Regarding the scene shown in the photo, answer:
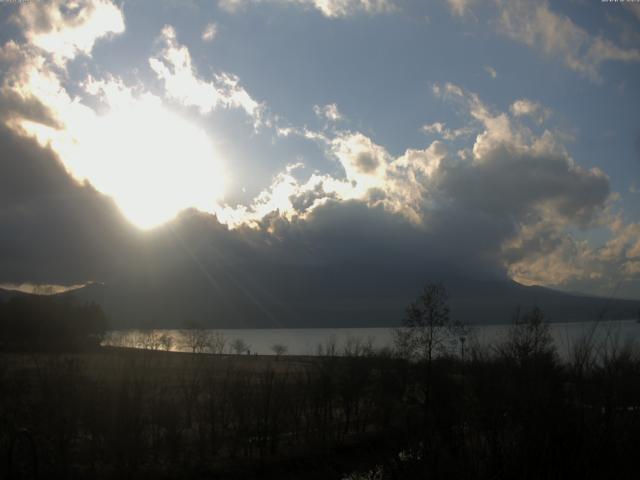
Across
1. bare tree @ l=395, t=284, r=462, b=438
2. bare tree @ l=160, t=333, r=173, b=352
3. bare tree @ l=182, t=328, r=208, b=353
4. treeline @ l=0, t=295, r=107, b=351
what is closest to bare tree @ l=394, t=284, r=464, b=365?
bare tree @ l=395, t=284, r=462, b=438

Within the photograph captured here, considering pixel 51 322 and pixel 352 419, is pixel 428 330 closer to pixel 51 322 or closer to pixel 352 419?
pixel 352 419

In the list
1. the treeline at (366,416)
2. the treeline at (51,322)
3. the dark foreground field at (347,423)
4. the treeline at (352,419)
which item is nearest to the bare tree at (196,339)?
the treeline at (51,322)

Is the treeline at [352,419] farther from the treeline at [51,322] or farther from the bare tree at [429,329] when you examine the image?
the treeline at [51,322]

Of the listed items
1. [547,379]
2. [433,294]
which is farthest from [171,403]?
[433,294]

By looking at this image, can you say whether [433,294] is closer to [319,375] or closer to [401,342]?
[401,342]

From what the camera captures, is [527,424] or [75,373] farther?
[75,373]

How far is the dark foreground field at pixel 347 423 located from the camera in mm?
6445

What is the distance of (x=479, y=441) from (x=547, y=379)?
1782 mm

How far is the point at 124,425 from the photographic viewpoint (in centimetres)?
2425

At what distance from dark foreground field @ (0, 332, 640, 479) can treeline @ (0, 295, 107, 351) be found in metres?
72.7

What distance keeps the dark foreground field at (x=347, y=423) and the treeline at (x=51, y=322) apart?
7273cm

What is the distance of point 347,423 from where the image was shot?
120 feet

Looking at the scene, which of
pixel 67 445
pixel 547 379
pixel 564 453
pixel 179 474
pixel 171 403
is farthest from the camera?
pixel 171 403

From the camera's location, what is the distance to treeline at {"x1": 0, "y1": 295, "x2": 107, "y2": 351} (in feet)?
322
